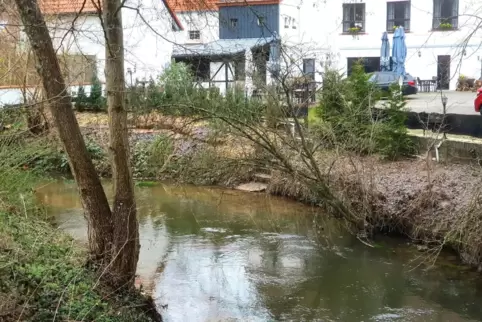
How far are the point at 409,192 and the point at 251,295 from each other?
3916 mm

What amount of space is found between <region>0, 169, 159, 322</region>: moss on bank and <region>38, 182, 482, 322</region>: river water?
4.10ft

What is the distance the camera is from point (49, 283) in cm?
570

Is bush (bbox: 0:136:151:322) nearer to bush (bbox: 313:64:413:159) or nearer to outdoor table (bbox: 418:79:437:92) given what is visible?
bush (bbox: 313:64:413:159)

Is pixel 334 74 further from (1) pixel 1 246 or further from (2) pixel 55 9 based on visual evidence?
(1) pixel 1 246

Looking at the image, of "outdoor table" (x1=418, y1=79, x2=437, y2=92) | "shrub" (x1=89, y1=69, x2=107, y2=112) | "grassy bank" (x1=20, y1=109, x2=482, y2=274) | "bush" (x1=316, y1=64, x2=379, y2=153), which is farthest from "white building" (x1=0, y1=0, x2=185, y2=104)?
"outdoor table" (x1=418, y1=79, x2=437, y2=92)

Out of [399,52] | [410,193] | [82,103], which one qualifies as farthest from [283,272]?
[399,52]

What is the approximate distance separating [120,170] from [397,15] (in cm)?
2791

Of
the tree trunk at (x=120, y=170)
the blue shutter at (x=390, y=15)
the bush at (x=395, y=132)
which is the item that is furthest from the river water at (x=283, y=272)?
the blue shutter at (x=390, y=15)

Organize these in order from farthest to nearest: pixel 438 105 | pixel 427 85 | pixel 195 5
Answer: pixel 427 85 → pixel 438 105 → pixel 195 5

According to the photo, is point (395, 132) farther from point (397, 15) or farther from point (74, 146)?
point (397, 15)

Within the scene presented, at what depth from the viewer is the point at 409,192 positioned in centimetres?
1026

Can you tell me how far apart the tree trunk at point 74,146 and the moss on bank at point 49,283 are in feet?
1.06

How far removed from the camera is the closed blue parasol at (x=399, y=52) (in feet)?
76.7

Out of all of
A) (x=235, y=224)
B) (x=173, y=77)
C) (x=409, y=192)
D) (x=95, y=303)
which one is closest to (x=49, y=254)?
(x=95, y=303)
